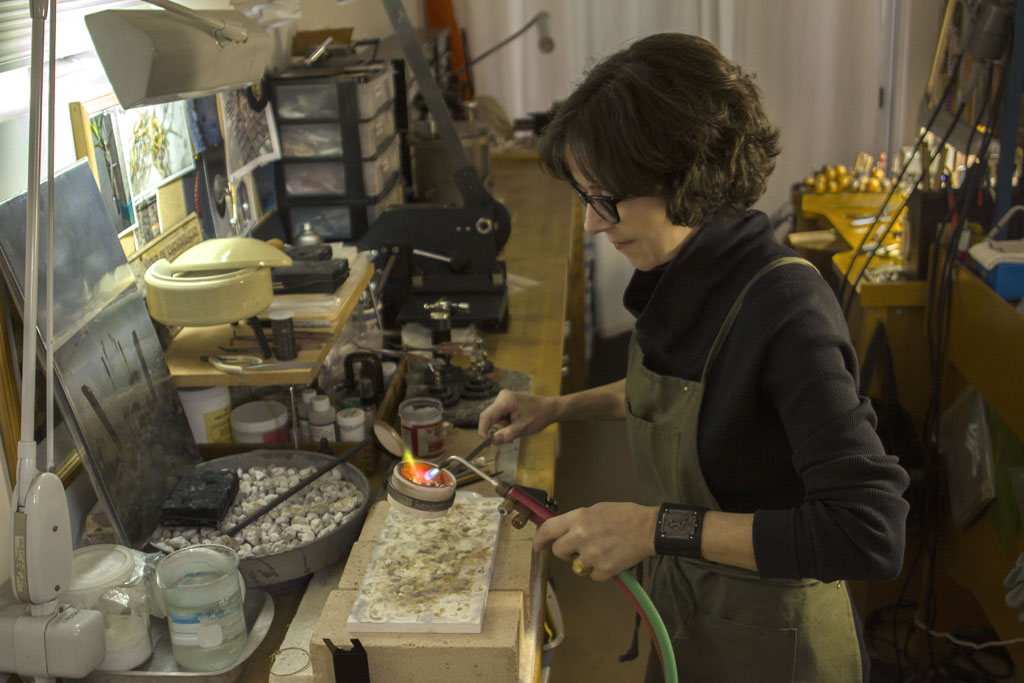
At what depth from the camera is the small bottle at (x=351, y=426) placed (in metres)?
1.78

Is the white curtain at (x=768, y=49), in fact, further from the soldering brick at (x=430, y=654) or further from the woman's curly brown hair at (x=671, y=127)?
the soldering brick at (x=430, y=654)

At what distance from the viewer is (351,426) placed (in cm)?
178

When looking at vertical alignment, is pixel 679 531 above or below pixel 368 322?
above

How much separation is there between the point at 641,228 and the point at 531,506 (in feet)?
1.24

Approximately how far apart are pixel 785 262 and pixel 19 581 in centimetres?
95

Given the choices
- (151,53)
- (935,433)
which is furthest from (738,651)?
(935,433)

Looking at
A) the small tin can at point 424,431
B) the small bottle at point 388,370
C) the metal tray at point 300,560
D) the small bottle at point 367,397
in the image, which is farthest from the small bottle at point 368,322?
the metal tray at point 300,560

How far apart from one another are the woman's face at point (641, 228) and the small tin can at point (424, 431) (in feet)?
1.98

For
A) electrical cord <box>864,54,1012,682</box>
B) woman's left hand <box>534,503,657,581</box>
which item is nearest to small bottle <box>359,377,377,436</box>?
woman's left hand <box>534,503,657,581</box>

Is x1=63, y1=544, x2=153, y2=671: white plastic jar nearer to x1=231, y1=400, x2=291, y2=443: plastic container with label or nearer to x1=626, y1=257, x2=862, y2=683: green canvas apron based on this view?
x1=231, y1=400, x2=291, y2=443: plastic container with label

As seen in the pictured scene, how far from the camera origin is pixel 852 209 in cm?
382

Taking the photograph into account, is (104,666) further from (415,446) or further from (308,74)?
(308,74)

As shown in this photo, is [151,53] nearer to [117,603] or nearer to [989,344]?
[117,603]

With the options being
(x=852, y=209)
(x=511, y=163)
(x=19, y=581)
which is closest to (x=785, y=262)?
(x=19, y=581)
